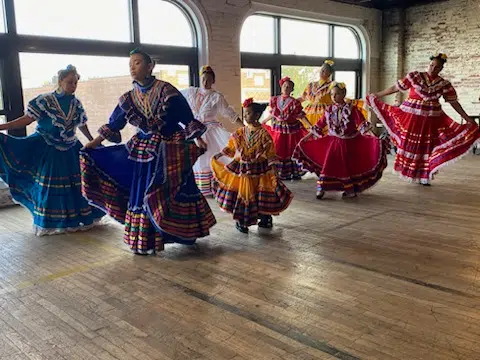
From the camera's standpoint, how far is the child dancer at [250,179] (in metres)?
4.23

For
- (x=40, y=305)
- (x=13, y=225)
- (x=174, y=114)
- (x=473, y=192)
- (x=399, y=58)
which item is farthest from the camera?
(x=399, y=58)

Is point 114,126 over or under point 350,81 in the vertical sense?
under

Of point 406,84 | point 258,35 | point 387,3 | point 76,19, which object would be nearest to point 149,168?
point 76,19

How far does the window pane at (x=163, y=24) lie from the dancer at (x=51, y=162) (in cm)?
313

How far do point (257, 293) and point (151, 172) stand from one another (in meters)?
1.23

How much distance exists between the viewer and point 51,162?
14.9 feet

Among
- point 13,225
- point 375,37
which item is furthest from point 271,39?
point 13,225

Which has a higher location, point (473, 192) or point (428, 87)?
point (428, 87)

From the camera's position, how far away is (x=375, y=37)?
11.5 m

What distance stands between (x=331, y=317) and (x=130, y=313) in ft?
3.56

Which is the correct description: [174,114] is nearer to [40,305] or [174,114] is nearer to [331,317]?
[40,305]

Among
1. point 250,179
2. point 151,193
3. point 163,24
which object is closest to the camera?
point 151,193

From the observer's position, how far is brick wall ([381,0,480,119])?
10.4 metres

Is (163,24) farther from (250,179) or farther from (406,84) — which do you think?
(250,179)
